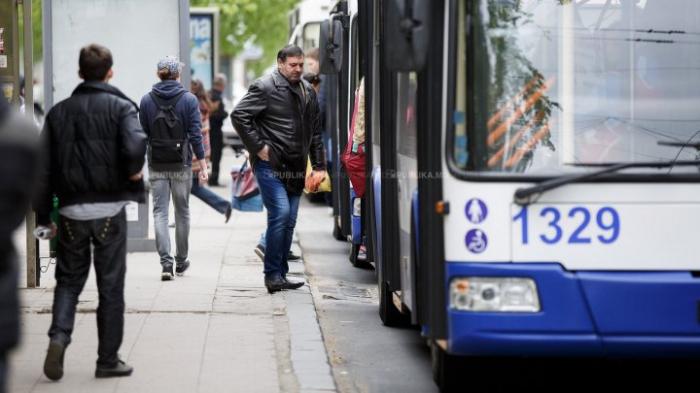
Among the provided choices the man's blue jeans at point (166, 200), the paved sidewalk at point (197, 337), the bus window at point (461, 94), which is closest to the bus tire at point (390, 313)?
the paved sidewalk at point (197, 337)

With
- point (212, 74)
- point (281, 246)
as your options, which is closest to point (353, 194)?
point (281, 246)

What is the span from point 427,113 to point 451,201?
17.8 inches

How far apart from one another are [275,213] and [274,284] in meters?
0.56

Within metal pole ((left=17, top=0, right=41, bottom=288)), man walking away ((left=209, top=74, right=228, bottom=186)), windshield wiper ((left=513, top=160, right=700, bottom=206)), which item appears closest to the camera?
windshield wiper ((left=513, top=160, right=700, bottom=206))

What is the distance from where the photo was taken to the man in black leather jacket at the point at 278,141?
413 inches

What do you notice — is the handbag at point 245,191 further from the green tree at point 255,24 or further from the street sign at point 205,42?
the green tree at point 255,24

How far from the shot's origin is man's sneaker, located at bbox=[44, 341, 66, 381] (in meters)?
7.23

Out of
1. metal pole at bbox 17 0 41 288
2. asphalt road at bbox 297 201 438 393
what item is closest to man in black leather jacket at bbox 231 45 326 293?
asphalt road at bbox 297 201 438 393

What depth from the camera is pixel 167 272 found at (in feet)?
37.7

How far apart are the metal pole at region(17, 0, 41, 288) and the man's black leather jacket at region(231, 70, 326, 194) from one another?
1.49 meters

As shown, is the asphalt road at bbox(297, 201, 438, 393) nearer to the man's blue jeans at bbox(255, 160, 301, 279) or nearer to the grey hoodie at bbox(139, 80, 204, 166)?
the man's blue jeans at bbox(255, 160, 301, 279)

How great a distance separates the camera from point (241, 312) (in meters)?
9.82

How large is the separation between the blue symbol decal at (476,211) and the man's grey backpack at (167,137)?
5.62m

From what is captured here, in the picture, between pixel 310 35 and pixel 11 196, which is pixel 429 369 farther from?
pixel 310 35
